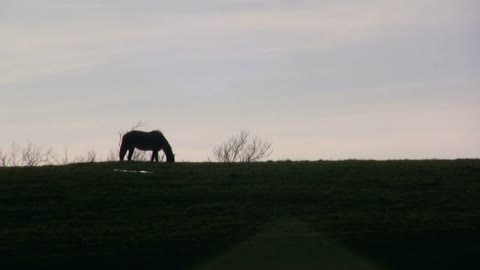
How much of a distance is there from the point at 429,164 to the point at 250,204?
9.92 meters

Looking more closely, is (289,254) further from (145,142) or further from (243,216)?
(145,142)

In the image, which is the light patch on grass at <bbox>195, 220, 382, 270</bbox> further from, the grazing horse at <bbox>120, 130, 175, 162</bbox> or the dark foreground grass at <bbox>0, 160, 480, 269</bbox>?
the grazing horse at <bbox>120, 130, 175, 162</bbox>

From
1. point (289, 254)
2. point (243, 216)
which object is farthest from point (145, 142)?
point (289, 254)

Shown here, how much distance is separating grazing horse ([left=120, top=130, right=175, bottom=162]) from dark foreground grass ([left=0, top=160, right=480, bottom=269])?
5274 mm

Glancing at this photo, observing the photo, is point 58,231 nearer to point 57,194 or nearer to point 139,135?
point 57,194

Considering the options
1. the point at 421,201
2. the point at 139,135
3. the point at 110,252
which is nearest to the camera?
the point at 110,252

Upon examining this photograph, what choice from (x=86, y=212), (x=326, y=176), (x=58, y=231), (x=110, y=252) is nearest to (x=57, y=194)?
(x=86, y=212)

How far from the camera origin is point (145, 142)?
127ft

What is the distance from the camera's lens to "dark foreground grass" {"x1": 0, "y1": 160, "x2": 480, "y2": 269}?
21.4 metres

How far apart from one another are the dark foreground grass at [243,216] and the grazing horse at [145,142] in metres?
5.27

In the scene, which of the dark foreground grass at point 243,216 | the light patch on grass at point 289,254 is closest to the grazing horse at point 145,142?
the dark foreground grass at point 243,216

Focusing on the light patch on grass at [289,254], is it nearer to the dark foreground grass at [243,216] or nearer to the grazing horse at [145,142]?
the dark foreground grass at [243,216]

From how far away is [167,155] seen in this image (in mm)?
39031

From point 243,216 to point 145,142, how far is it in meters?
14.2
